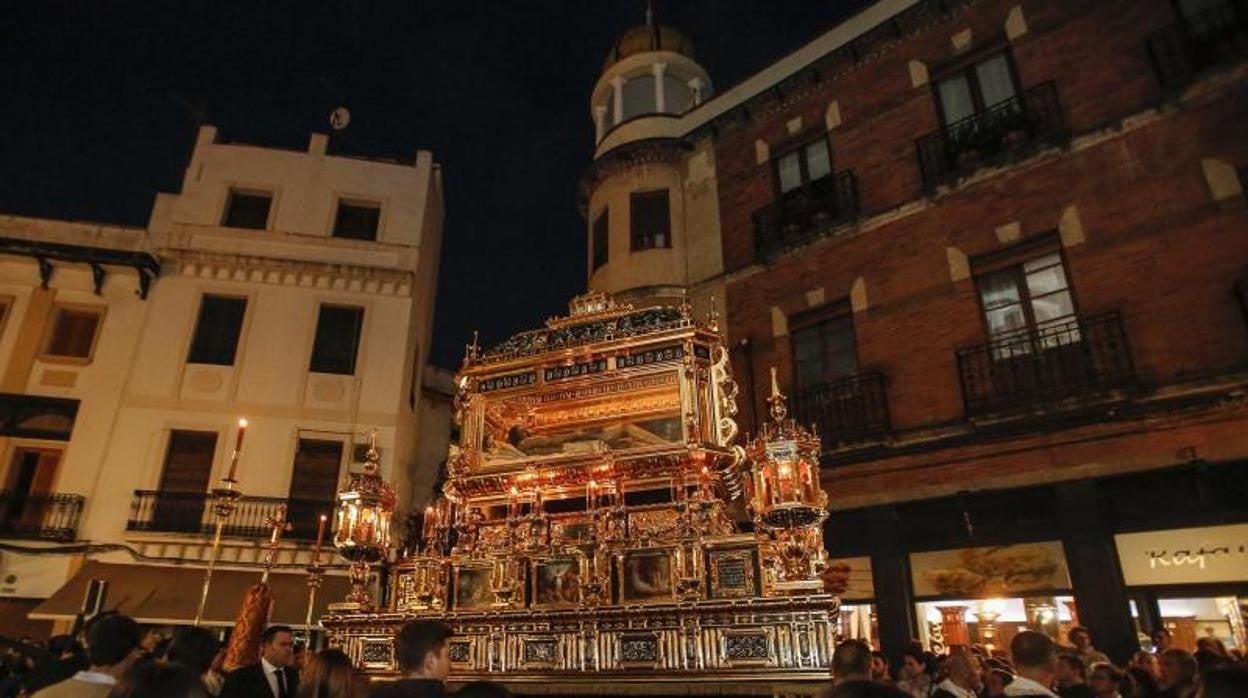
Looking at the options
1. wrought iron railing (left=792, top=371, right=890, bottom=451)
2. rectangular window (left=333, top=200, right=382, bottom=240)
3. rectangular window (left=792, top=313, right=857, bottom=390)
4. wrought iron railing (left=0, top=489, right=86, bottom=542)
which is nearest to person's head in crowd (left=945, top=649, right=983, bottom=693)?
wrought iron railing (left=792, top=371, right=890, bottom=451)

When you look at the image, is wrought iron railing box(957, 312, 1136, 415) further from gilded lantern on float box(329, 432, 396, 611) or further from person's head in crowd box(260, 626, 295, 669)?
person's head in crowd box(260, 626, 295, 669)

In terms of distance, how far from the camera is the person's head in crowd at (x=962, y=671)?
211 inches

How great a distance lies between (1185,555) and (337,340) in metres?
17.2

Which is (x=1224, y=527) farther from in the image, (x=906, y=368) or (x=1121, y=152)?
(x=1121, y=152)

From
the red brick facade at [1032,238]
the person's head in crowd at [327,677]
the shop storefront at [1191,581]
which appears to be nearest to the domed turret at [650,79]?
the red brick facade at [1032,238]

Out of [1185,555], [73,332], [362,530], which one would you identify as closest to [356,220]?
[73,332]

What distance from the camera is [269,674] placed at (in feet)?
17.4

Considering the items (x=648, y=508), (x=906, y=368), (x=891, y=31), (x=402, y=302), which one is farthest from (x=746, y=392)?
(x=402, y=302)

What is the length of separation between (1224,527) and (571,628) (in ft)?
28.7

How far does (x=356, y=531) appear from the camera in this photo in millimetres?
7723

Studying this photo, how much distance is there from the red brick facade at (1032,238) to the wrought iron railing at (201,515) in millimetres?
10313

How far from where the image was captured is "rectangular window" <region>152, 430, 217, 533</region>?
50.4 feet

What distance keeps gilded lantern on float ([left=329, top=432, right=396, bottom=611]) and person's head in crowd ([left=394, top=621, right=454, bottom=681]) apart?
456cm

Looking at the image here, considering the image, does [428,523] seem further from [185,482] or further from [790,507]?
[185,482]
